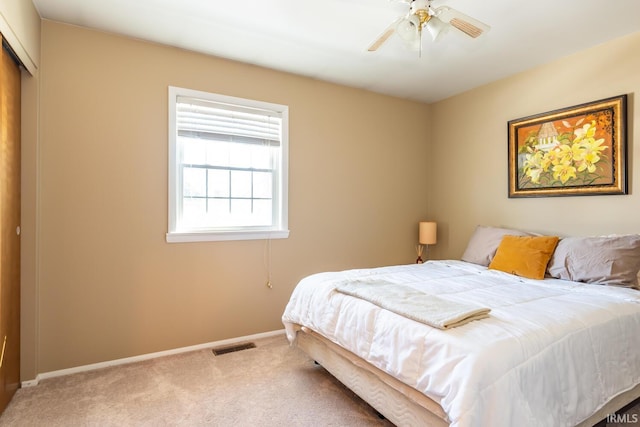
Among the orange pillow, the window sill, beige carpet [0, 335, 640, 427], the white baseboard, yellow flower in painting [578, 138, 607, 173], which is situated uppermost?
yellow flower in painting [578, 138, 607, 173]

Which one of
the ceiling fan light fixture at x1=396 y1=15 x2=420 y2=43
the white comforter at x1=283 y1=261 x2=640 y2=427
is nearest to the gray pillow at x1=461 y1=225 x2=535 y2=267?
the white comforter at x1=283 y1=261 x2=640 y2=427

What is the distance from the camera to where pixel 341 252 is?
3.80 metres

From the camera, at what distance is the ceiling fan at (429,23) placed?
2005mm

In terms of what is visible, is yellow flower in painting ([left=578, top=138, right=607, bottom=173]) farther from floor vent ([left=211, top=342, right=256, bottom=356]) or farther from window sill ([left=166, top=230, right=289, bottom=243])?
floor vent ([left=211, top=342, right=256, bottom=356])

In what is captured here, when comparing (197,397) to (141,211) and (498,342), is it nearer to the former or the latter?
(141,211)

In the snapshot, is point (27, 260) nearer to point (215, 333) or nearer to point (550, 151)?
Result: point (215, 333)

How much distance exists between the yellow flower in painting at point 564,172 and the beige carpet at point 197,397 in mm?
1819

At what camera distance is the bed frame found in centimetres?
160

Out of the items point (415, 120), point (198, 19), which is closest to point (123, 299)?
point (198, 19)

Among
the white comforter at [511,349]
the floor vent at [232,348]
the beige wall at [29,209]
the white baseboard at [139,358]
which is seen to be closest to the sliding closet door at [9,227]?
the beige wall at [29,209]

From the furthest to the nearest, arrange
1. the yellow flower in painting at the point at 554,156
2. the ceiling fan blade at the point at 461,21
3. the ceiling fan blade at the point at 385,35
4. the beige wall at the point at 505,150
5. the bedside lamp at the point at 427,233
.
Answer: the bedside lamp at the point at 427,233 < the yellow flower in painting at the point at 554,156 < the beige wall at the point at 505,150 < the ceiling fan blade at the point at 385,35 < the ceiling fan blade at the point at 461,21

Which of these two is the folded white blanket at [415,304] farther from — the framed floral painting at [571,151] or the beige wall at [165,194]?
the framed floral painting at [571,151]

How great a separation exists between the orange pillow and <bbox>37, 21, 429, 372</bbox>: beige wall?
61.6 inches

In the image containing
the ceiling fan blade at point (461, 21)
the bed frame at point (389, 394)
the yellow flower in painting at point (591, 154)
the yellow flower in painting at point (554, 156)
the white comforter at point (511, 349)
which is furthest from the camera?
the yellow flower in painting at point (554, 156)
